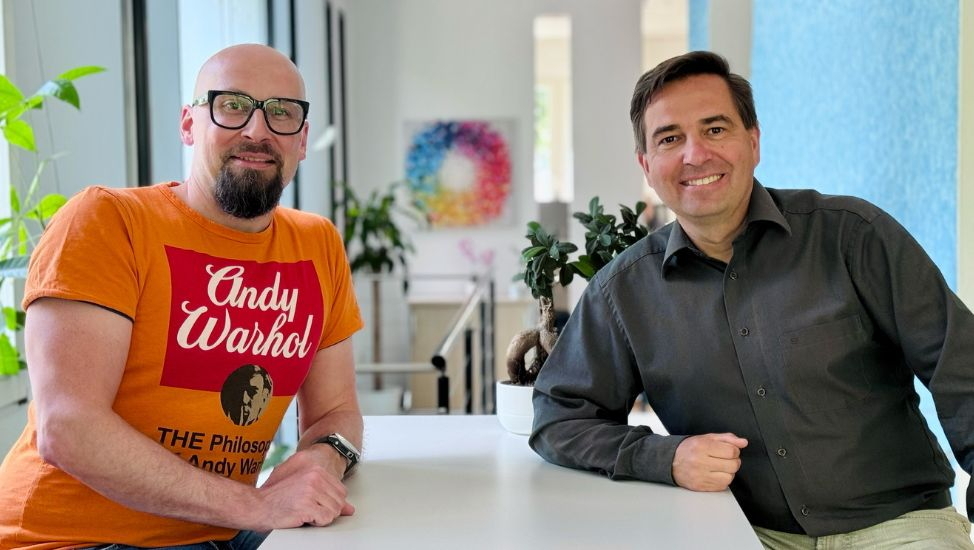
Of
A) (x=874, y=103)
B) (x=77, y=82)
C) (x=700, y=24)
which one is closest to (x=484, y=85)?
(x=700, y=24)

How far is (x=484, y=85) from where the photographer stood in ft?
24.8

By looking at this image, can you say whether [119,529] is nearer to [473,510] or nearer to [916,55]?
[473,510]

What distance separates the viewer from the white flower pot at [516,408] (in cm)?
168

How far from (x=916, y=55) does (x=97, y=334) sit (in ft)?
5.65

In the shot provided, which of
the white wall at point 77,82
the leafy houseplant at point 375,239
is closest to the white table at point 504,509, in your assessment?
the white wall at point 77,82

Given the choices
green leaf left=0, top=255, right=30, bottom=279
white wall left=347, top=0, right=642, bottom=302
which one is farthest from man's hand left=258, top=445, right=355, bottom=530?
white wall left=347, top=0, right=642, bottom=302

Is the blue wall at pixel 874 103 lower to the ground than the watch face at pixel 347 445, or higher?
higher

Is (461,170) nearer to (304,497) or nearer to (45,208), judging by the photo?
(45,208)

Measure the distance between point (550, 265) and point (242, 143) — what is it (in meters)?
0.59

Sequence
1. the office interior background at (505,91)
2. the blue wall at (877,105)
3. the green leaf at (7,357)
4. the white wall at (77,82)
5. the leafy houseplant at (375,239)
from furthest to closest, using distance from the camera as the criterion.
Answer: the leafy houseplant at (375,239) < the white wall at (77,82) < the green leaf at (7,357) < the office interior background at (505,91) < the blue wall at (877,105)

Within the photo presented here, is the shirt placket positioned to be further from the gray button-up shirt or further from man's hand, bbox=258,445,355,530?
man's hand, bbox=258,445,355,530

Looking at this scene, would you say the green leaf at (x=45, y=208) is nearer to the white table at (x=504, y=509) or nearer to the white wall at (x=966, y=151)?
the white table at (x=504, y=509)

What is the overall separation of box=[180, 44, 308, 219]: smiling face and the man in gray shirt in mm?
555

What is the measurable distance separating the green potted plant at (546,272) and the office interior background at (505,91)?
0.64 metres
